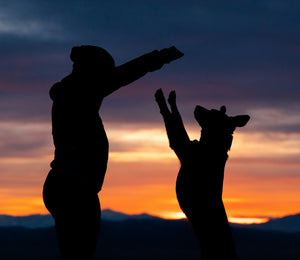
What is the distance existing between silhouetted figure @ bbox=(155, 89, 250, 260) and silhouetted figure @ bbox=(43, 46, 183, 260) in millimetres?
1963

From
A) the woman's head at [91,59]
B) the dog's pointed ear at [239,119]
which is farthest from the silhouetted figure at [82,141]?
the dog's pointed ear at [239,119]

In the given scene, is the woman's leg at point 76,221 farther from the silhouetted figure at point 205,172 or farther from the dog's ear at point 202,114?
the dog's ear at point 202,114

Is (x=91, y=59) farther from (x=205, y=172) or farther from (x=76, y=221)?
(x=205, y=172)

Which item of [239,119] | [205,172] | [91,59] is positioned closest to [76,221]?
[91,59]

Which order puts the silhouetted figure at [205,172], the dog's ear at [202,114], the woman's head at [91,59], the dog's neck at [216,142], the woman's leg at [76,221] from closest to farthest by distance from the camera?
the woman's leg at [76,221] → the woman's head at [91,59] → the silhouetted figure at [205,172] → the dog's neck at [216,142] → the dog's ear at [202,114]

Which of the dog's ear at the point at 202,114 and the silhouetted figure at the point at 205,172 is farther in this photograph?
the dog's ear at the point at 202,114

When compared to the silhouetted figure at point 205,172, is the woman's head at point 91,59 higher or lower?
higher

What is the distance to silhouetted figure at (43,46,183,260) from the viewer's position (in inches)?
347

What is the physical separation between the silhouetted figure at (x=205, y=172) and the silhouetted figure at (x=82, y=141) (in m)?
1.96

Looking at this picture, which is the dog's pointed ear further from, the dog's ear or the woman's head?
the woman's head

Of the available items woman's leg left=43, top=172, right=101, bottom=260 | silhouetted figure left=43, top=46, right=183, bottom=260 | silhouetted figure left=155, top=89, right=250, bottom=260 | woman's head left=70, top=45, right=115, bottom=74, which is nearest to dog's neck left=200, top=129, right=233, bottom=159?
silhouetted figure left=155, top=89, right=250, bottom=260

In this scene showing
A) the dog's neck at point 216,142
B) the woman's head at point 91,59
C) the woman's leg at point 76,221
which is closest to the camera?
the woman's leg at point 76,221

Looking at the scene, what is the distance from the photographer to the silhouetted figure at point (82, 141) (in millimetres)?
8812

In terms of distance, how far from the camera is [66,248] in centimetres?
884
